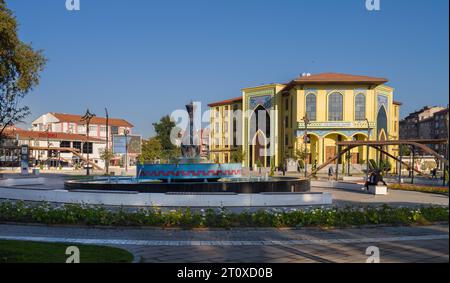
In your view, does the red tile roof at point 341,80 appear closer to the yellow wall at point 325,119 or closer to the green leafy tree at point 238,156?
the yellow wall at point 325,119

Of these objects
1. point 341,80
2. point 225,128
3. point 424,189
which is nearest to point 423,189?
point 424,189

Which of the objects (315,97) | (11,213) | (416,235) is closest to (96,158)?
(315,97)

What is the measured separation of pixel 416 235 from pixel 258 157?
6000 cm

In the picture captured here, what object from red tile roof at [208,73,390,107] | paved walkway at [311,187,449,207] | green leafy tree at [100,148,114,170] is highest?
red tile roof at [208,73,390,107]

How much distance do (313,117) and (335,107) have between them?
3.47 meters

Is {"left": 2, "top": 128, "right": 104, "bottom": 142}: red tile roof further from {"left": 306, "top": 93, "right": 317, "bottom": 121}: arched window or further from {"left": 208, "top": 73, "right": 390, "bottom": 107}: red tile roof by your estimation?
{"left": 306, "top": 93, "right": 317, "bottom": 121}: arched window

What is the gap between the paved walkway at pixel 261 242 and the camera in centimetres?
812

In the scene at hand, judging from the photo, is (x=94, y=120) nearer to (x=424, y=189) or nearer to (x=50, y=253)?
(x=424, y=189)

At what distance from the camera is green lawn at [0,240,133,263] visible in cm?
757

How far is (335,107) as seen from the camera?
62.9 metres

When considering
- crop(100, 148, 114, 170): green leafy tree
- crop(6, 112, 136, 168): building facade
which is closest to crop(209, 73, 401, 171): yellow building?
crop(100, 148, 114, 170): green leafy tree

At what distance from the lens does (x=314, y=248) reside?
902cm

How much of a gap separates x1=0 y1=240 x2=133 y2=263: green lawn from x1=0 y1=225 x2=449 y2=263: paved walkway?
0.50 m

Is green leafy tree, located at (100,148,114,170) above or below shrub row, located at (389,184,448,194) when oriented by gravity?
above
